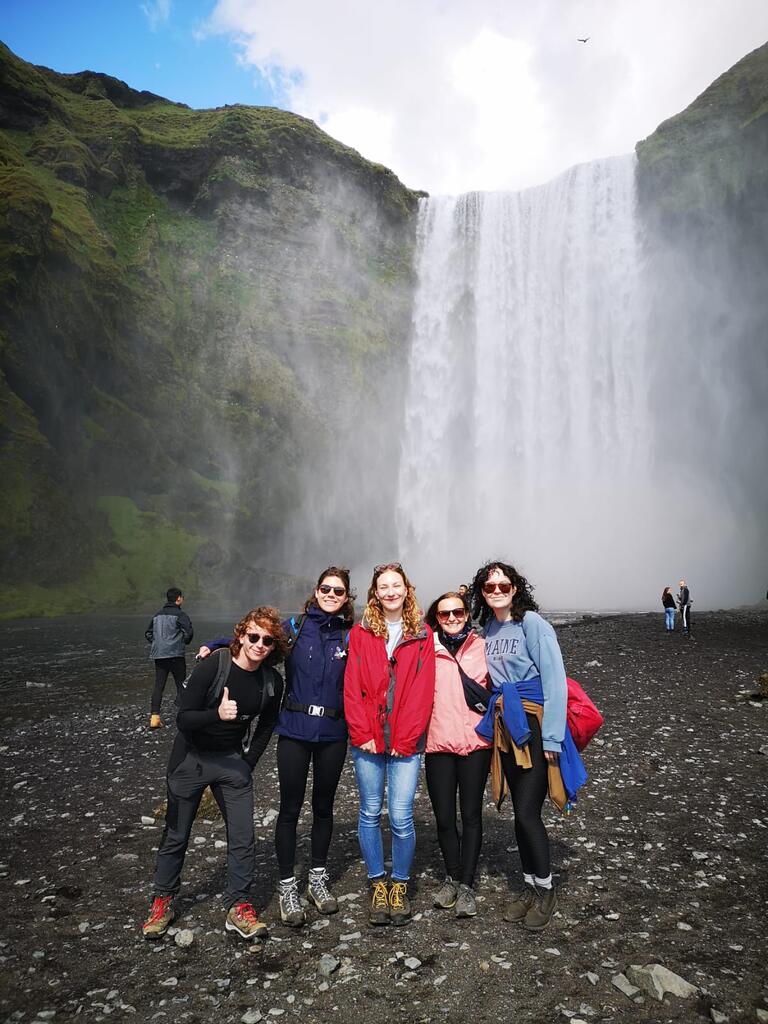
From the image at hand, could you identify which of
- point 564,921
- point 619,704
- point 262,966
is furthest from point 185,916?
point 619,704

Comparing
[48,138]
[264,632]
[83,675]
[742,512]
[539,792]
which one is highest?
[48,138]

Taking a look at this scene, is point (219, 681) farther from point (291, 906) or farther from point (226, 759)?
point (291, 906)

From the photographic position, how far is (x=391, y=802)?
5.25 meters

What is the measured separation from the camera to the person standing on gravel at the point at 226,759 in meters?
5.16

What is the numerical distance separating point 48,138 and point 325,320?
41.5 metres

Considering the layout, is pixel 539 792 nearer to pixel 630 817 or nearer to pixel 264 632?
pixel 264 632

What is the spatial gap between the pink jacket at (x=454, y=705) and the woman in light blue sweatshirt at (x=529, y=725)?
6.9 inches

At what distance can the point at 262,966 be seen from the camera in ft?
15.7

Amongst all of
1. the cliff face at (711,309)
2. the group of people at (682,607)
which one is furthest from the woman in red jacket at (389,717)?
the cliff face at (711,309)

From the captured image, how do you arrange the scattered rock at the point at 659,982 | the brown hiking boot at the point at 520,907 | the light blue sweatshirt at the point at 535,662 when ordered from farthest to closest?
the brown hiking boot at the point at 520,907 < the light blue sweatshirt at the point at 535,662 < the scattered rock at the point at 659,982

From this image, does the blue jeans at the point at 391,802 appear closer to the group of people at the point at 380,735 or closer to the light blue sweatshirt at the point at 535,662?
the group of people at the point at 380,735

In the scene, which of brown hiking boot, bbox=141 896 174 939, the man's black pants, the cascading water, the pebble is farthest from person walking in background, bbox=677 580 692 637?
the cascading water

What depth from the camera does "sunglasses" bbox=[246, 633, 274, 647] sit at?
5.32 metres

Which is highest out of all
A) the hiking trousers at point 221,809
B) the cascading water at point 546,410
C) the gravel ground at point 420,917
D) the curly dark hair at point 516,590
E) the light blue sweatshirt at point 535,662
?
the cascading water at point 546,410
